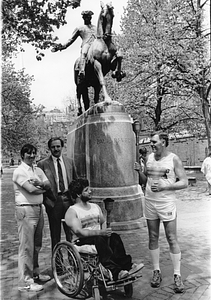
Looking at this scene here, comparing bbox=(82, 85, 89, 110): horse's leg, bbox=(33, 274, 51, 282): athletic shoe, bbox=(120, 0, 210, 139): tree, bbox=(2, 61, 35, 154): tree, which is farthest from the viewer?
bbox=(2, 61, 35, 154): tree

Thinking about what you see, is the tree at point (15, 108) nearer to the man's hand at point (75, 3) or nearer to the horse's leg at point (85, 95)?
the horse's leg at point (85, 95)

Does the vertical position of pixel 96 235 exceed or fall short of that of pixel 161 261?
it exceeds it

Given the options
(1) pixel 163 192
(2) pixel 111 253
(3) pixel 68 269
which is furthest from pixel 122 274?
(1) pixel 163 192

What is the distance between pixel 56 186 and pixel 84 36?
224 inches

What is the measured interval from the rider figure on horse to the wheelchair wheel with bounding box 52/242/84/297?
239 inches

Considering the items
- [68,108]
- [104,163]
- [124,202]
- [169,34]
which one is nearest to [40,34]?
[104,163]

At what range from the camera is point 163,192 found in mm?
4715

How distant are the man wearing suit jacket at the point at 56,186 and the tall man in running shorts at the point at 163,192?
118 cm

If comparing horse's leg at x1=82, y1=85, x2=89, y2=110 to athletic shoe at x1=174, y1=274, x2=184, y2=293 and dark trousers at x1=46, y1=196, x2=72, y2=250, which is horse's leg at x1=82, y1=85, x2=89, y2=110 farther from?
athletic shoe at x1=174, y1=274, x2=184, y2=293

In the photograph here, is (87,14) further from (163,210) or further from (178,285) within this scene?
(178,285)

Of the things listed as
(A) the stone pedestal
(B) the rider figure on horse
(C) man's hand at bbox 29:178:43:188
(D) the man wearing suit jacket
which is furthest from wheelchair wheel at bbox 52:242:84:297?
(B) the rider figure on horse

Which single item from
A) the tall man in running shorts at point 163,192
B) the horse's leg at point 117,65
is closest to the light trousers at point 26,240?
the tall man in running shorts at point 163,192

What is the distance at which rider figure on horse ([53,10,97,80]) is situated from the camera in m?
9.55

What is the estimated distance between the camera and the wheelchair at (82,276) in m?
3.88
